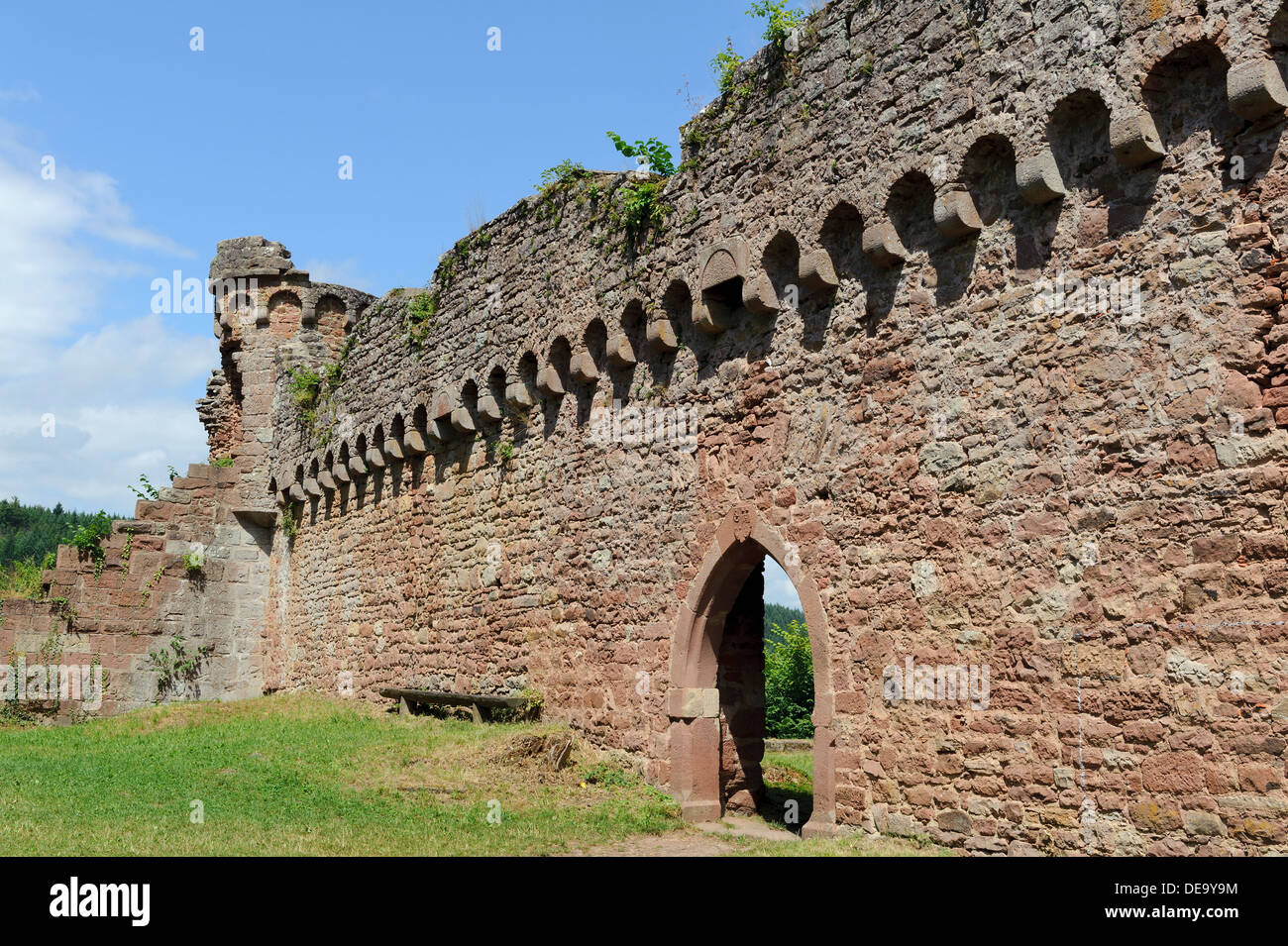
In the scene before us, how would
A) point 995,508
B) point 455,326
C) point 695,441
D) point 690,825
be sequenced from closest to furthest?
point 995,508 < point 690,825 < point 695,441 < point 455,326

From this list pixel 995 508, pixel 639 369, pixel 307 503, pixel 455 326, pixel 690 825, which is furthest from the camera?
pixel 307 503

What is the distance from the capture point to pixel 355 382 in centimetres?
1641

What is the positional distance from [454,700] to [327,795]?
3.25 m

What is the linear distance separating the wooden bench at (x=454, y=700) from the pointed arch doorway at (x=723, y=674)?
8.00 feet

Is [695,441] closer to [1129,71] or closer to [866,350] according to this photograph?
[866,350]

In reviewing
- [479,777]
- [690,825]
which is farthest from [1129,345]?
[479,777]

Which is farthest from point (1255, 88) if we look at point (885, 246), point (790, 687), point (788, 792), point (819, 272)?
point (790, 687)

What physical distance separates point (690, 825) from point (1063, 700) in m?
3.41

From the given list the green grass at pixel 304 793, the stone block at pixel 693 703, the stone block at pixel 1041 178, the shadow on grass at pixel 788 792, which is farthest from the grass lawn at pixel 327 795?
the stone block at pixel 1041 178

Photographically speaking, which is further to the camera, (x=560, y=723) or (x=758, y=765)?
(x=560, y=723)

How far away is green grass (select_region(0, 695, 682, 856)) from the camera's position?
24.3 ft

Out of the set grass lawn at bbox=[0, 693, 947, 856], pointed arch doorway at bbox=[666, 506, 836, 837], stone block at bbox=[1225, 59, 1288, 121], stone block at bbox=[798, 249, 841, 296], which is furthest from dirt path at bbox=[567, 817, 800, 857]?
stone block at bbox=[1225, 59, 1288, 121]

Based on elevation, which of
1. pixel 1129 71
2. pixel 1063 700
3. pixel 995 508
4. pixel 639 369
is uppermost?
pixel 1129 71

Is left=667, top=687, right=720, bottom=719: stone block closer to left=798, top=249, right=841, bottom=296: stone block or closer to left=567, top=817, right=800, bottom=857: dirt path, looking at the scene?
left=567, top=817, right=800, bottom=857: dirt path
